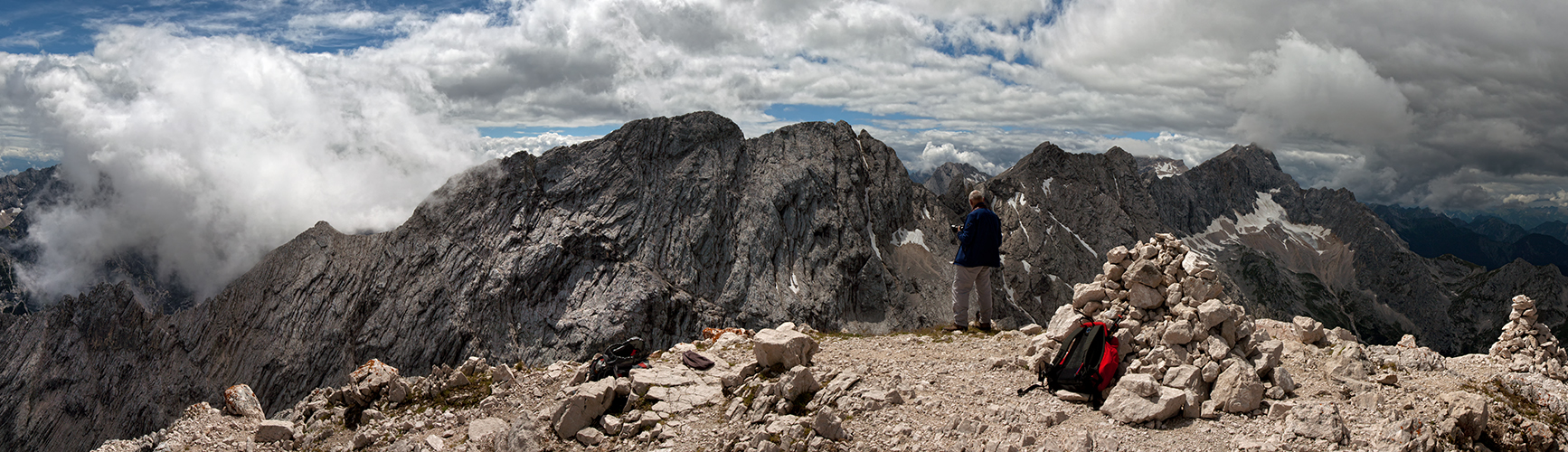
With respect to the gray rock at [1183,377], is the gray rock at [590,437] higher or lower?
lower

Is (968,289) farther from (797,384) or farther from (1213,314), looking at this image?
(797,384)

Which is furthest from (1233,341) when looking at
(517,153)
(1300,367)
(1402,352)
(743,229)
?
(517,153)

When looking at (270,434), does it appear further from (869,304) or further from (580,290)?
(869,304)

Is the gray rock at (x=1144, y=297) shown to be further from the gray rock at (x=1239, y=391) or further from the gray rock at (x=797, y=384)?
the gray rock at (x=797, y=384)

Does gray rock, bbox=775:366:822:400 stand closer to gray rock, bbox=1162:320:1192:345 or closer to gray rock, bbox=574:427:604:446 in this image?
gray rock, bbox=574:427:604:446

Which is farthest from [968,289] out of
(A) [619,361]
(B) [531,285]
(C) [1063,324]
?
(B) [531,285]

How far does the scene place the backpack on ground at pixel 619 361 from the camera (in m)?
14.1

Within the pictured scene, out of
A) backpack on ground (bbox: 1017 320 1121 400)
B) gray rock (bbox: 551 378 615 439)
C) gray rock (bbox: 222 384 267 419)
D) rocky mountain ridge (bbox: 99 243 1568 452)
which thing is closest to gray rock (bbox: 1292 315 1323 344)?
rocky mountain ridge (bbox: 99 243 1568 452)

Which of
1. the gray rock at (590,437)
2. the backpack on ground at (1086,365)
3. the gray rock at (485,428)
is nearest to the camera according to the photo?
the backpack on ground at (1086,365)

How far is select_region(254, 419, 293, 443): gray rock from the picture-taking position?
47.5 feet

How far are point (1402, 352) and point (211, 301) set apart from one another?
182m

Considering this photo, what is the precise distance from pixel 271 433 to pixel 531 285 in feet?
392

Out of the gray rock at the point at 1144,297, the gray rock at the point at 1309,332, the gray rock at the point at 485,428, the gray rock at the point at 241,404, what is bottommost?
the gray rock at the point at 241,404

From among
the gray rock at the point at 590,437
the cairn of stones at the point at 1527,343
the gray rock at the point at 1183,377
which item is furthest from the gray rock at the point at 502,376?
the cairn of stones at the point at 1527,343
